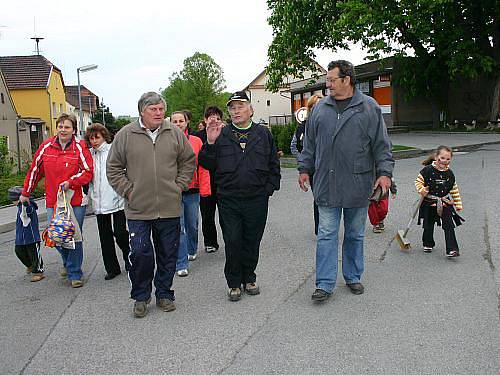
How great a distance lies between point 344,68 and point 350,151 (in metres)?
0.74

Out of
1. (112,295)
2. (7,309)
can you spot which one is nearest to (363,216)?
(112,295)

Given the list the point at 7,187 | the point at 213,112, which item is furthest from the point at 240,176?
the point at 7,187

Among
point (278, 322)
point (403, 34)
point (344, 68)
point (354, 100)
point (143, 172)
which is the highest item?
point (403, 34)

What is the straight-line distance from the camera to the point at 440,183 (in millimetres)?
6105

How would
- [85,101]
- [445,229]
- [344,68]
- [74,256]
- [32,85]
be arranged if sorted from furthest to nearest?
[85,101], [32,85], [445,229], [74,256], [344,68]

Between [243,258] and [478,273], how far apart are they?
2.42 metres

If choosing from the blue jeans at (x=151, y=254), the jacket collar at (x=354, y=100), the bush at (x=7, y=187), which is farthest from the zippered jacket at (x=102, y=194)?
the bush at (x=7, y=187)

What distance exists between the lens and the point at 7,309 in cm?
512

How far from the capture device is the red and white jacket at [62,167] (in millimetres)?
5637

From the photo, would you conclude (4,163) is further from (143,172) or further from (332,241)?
(332,241)

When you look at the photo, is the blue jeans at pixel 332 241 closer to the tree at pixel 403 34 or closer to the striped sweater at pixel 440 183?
the striped sweater at pixel 440 183

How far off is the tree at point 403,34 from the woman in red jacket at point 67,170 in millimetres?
18834

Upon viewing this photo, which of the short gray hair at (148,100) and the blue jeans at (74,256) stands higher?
the short gray hair at (148,100)

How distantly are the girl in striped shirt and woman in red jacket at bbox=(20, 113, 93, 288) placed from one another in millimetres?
3751
